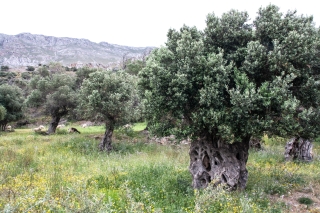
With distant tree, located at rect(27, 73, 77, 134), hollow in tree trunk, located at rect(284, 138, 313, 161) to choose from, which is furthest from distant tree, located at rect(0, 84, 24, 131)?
hollow in tree trunk, located at rect(284, 138, 313, 161)

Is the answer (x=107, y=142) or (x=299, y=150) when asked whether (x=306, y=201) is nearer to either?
(x=299, y=150)

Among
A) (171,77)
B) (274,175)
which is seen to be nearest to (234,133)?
(171,77)

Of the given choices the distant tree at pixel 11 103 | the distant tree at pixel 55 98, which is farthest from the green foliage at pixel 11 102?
the distant tree at pixel 55 98

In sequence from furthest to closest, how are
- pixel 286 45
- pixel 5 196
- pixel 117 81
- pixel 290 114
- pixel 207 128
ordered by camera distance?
pixel 117 81 → pixel 207 128 → pixel 286 45 → pixel 290 114 → pixel 5 196

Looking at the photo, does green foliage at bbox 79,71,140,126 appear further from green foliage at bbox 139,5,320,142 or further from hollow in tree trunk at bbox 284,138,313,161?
hollow in tree trunk at bbox 284,138,313,161

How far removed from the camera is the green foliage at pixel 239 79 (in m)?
9.35

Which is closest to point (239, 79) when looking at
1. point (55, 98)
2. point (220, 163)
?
point (220, 163)

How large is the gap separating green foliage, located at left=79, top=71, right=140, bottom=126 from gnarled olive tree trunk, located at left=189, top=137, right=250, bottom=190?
12.8 m

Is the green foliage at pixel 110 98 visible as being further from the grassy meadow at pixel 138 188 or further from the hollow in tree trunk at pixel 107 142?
the grassy meadow at pixel 138 188

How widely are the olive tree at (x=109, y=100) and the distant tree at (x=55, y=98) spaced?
1128 cm

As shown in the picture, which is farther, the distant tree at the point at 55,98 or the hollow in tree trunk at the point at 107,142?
the distant tree at the point at 55,98

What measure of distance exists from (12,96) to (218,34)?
170ft

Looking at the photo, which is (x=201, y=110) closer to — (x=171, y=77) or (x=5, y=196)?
(x=171, y=77)

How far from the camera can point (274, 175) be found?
13703 mm
